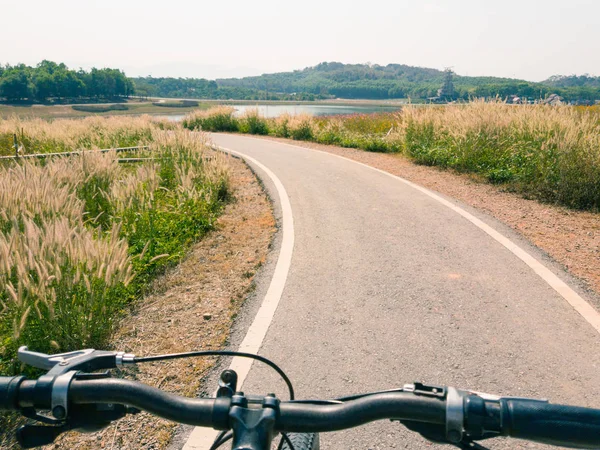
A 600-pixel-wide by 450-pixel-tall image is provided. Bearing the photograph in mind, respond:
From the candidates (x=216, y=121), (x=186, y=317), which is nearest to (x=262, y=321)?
(x=186, y=317)

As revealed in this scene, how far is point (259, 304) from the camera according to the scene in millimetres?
5047

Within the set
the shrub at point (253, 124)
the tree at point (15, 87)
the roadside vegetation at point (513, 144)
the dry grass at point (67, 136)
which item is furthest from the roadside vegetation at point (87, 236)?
the tree at point (15, 87)

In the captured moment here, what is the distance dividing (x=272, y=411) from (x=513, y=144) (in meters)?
12.0

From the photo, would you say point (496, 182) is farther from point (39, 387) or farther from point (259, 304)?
point (39, 387)

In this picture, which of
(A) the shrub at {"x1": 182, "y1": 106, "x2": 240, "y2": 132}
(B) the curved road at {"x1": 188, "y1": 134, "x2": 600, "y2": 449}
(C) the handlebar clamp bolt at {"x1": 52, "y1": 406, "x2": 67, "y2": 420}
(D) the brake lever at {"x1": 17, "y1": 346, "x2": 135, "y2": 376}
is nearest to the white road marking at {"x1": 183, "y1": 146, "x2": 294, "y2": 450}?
(B) the curved road at {"x1": 188, "y1": 134, "x2": 600, "y2": 449}

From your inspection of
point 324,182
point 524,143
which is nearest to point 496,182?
Answer: point 524,143

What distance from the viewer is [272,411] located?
1.21 meters

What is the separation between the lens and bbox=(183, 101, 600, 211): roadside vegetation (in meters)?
9.09

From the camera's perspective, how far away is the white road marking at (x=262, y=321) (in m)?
3.05

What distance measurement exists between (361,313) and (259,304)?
44.3 inches

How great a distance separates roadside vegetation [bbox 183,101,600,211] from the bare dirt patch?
5.99 metres

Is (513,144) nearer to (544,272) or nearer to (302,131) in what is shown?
(544,272)

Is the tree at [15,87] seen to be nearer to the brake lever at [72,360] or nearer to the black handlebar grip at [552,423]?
the brake lever at [72,360]

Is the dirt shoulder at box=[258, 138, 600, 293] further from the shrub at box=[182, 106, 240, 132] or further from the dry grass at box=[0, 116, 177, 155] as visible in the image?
the shrub at box=[182, 106, 240, 132]
